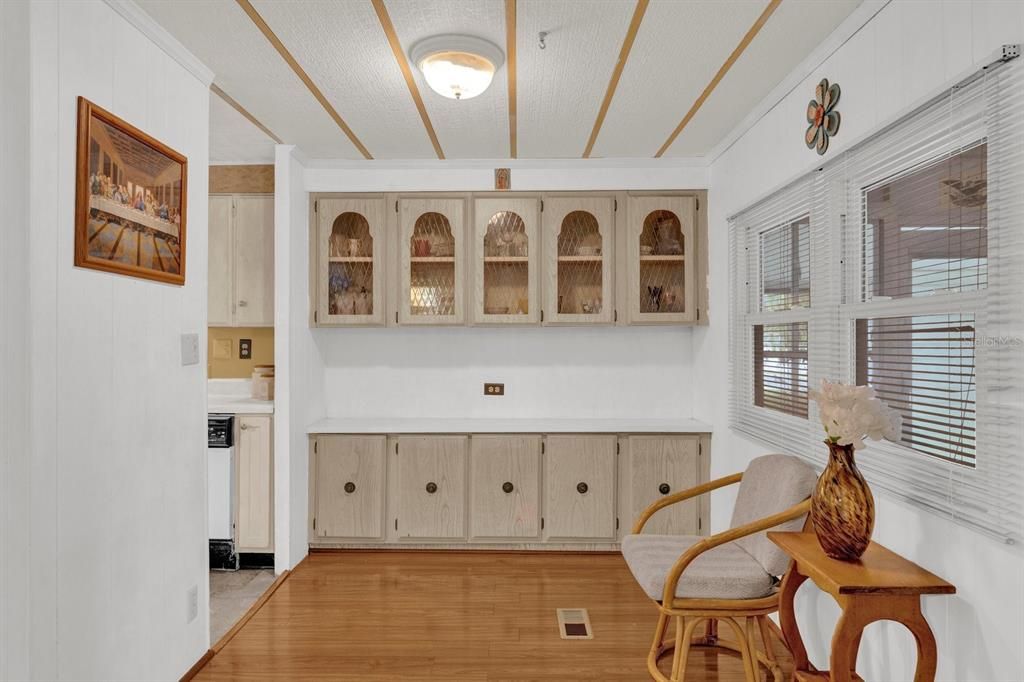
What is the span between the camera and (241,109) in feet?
9.93

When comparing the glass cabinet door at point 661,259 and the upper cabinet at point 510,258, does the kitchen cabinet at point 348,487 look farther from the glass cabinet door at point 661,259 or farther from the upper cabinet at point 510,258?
the glass cabinet door at point 661,259

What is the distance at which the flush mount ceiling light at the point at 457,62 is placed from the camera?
7.49ft

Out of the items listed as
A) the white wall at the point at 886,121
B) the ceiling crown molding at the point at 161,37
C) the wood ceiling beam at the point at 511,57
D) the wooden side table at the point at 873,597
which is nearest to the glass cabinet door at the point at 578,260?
the wood ceiling beam at the point at 511,57

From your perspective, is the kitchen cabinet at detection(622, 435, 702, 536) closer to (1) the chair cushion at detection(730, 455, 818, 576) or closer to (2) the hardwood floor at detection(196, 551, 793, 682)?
(2) the hardwood floor at detection(196, 551, 793, 682)

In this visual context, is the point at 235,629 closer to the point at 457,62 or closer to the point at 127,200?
the point at 127,200

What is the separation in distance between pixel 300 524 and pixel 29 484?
227 cm

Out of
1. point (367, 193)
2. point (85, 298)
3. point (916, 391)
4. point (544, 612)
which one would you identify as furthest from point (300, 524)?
point (916, 391)

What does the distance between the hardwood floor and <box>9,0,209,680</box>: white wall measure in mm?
438

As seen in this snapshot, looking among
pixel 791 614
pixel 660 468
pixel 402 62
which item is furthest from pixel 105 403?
pixel 660 468

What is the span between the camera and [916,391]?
1.98 meters

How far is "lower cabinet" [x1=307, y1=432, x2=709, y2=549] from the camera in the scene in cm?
386

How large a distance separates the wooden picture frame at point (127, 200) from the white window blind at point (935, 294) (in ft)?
7.93

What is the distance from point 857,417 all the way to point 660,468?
2.15m

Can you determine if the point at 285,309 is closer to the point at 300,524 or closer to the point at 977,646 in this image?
the point at 300,524
